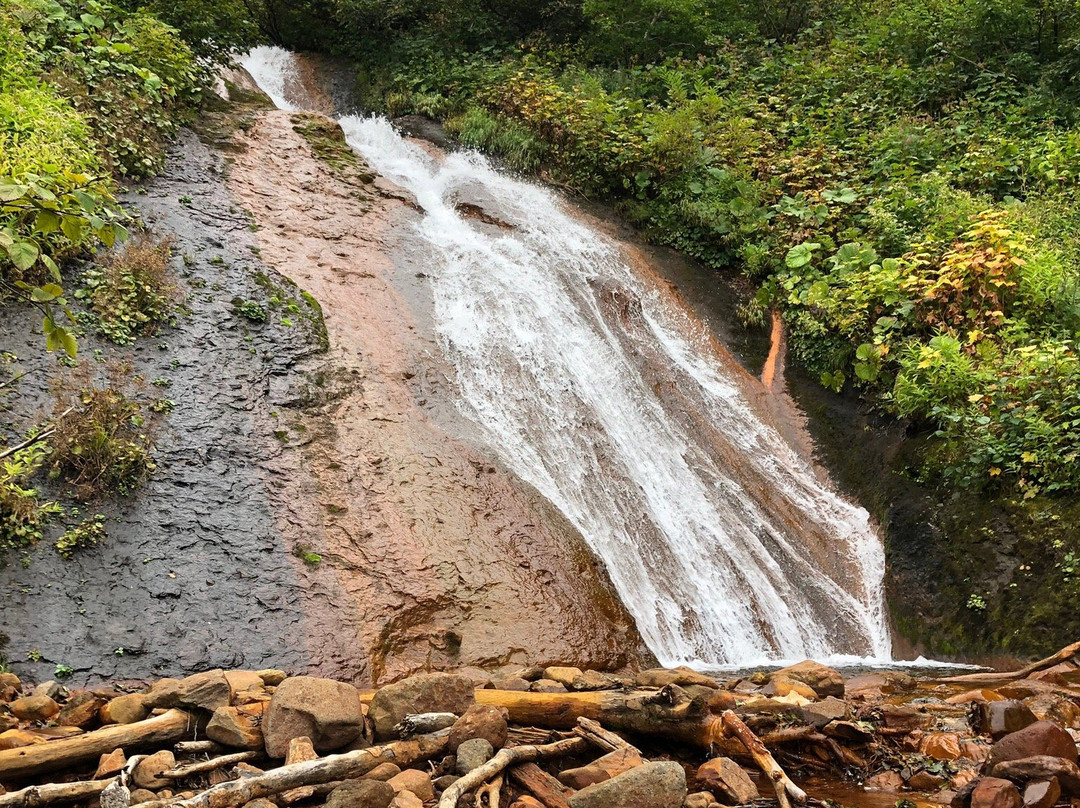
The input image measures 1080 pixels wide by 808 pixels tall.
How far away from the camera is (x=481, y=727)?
399 cm

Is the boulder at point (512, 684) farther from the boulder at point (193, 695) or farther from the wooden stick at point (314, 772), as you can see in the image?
the boulder at point (193, 695)

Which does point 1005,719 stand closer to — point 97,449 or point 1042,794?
point 1042,794

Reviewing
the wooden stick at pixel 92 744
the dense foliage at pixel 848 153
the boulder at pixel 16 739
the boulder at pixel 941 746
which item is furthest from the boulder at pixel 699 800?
the dense foliage at pixel 848 153

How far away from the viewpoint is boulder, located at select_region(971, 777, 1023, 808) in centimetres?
353

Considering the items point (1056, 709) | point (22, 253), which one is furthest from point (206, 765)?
point (1056, 709)

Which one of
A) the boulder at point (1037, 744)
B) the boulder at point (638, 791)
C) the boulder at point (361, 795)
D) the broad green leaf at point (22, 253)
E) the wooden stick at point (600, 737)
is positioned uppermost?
the broad green leaf at point (22, 253)

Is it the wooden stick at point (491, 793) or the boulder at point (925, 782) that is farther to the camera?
the boulder at point (925, 782)

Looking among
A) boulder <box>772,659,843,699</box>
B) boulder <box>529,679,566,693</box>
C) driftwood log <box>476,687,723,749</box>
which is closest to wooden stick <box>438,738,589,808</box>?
driftwood log <box>476,687,723,749</box>

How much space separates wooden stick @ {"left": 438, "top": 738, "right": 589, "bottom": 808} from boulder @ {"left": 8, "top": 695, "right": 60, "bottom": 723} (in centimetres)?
246

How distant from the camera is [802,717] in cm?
452

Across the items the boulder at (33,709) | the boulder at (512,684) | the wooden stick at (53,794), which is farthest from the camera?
the boulder at (512,684)

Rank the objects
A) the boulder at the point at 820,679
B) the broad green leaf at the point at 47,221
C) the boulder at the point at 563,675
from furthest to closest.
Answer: the boulder at the point at 820,679 < the boulder at the point at 563,675 < the broad green leaf at the point at 47,221

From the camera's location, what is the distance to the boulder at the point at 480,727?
3.98 meters

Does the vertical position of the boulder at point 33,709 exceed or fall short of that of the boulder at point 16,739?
it falls short
